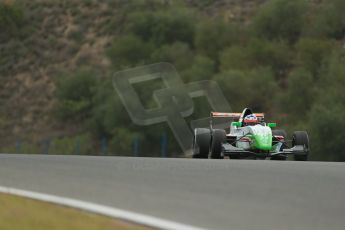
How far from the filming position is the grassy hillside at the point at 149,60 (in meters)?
53.2

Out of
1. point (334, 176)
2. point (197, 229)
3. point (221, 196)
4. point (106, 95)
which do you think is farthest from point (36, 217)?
point (106, 95)

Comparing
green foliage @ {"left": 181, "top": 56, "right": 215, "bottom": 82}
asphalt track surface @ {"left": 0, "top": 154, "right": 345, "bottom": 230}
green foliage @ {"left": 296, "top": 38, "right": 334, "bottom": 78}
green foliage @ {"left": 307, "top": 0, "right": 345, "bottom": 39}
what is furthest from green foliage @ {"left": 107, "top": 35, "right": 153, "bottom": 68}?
asphalt track surface @ {"left": 0, "top": 154, "right": 345, "bottom": 230}

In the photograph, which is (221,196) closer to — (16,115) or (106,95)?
(106,95)

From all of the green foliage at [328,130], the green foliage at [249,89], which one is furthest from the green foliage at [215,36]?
the green foliage at [328,130]

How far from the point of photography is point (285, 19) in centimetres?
6494

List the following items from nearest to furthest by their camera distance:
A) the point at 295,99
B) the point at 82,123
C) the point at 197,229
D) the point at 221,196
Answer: the point at 197,229 → the point at 221,196 → the point at 295,99 → the point at 82,123

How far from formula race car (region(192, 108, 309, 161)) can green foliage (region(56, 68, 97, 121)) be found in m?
43.0

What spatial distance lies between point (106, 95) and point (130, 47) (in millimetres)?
9764

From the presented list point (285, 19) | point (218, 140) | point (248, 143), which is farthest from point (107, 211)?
point (285, 19)

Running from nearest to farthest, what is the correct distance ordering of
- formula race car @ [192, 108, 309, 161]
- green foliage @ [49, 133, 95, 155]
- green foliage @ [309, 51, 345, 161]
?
formula race car @ [192, 108, 309, 161] → green foliage @ [309, 51, 345, 161] → green foliage @ [49, 133, 95, 155]

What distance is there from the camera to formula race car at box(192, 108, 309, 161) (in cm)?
2020

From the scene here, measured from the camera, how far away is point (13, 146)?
5975cm

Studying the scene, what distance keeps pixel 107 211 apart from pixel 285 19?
59180 mm

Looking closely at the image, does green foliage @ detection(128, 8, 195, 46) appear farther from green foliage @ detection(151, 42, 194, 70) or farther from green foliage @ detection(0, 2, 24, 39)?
green foliage @ detection(0, 2, 24, 39)
